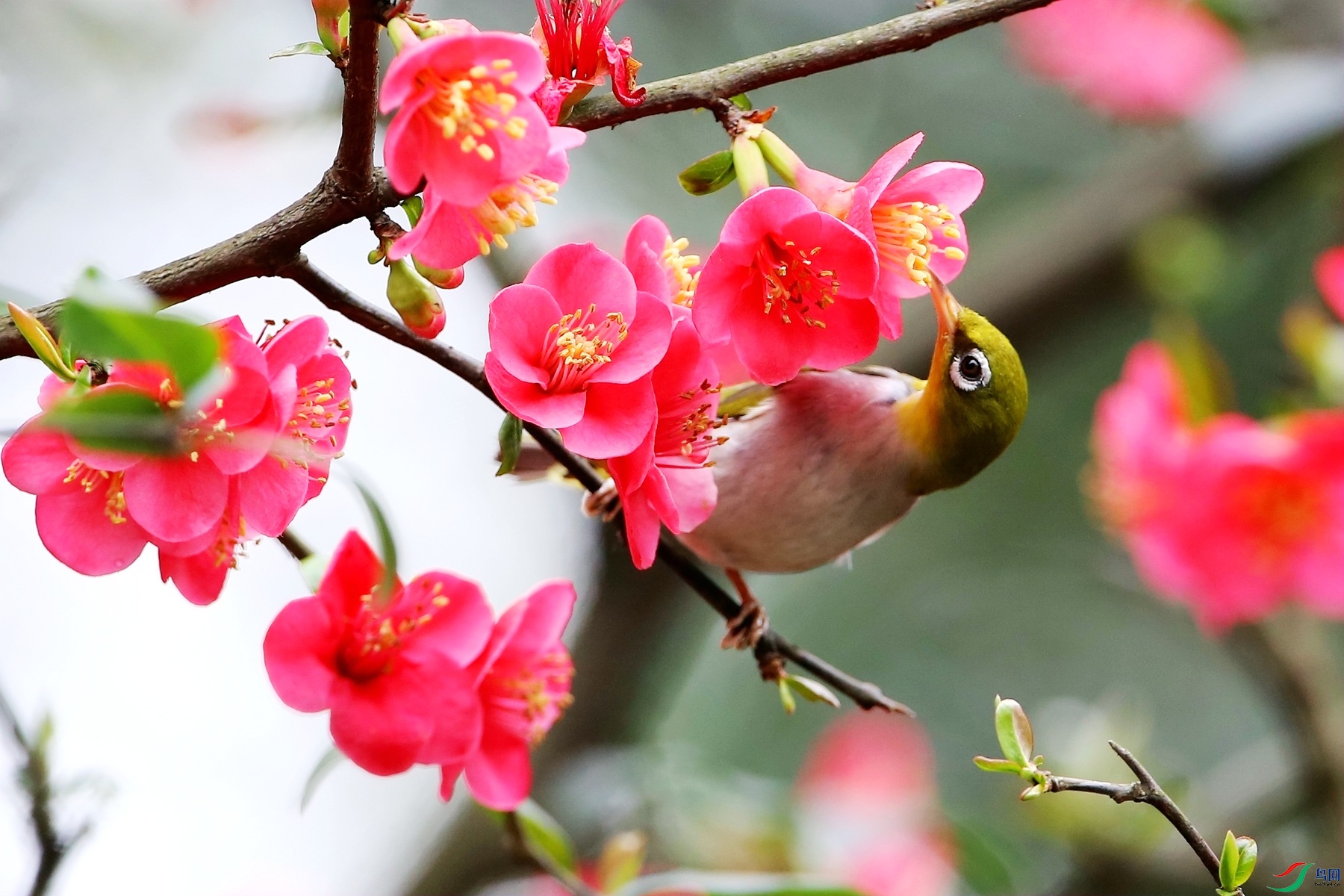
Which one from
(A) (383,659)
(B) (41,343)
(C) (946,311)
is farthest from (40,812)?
(C) (946,311)

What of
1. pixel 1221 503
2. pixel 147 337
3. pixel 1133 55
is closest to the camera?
pixel 147 337

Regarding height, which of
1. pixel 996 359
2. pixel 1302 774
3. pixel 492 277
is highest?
pixel 996 359

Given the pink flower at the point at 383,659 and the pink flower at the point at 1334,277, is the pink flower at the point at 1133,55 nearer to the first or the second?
the pink flower at the point at 1334,277

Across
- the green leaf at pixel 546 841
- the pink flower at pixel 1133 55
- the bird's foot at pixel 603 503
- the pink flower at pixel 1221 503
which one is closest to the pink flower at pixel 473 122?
the bird's foot at pixel 603 503

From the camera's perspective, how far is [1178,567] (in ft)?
5.37

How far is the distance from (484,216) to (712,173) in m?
0.14

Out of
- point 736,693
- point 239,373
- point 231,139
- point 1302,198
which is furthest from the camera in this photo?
point 736,693

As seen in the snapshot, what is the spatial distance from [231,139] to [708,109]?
1.62 m

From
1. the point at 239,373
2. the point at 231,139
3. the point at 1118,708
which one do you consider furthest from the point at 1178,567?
the point at 231,139

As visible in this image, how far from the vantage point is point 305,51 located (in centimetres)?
56

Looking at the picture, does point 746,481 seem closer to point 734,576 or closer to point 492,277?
point 734,576

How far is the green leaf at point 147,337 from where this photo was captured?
1.11ft

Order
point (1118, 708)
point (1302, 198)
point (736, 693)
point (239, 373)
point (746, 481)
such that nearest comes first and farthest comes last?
point (239, 373)
point (746, 481)
point (1118, 708)
point (1302, 198)
point (736, 693)

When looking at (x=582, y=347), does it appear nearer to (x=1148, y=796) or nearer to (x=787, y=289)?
(x=787, y=289)
